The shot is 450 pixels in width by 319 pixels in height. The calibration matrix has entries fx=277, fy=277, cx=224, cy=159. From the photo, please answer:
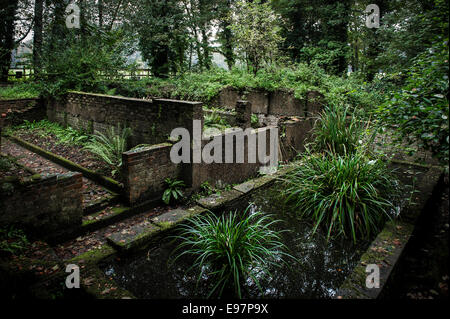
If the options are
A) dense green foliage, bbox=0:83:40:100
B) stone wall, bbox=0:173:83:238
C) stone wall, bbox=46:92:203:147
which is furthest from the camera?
dense green foliage, bbox=0:83:40:100

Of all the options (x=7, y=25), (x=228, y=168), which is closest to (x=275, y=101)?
(x=228, y=168)

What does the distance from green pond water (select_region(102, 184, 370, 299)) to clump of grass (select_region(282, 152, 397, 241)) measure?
23cm

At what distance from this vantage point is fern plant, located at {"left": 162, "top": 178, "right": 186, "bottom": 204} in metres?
4.88

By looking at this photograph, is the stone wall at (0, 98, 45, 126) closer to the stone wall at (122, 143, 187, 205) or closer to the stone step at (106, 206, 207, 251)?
the stone wall at (122, 143, 187, 205)

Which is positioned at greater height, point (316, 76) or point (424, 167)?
point (316, 76)

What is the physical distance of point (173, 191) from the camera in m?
4.93

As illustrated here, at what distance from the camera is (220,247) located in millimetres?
3062

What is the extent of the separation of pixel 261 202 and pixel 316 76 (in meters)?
5.57

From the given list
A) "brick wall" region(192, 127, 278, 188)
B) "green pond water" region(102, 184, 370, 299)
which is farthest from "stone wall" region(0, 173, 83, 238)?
"brick wall" region(192, 127, 278, 188)

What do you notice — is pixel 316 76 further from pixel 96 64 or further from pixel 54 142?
pixel 54 142
